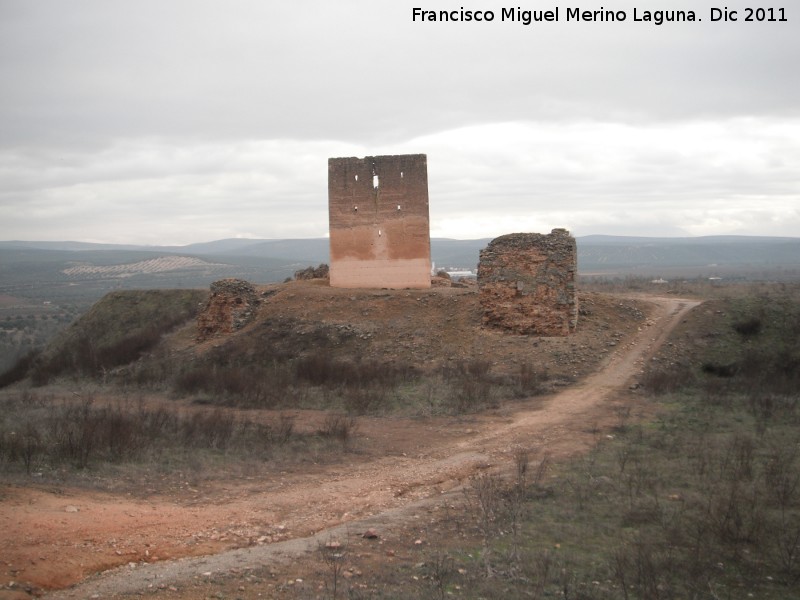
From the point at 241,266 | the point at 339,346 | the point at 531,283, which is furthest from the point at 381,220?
the point at 241,266

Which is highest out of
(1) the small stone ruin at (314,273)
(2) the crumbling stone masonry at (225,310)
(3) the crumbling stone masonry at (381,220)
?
(3) the crumbling stone masonry at (381,220)

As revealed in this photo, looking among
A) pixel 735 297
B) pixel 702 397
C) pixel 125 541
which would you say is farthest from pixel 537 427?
pixel 735 297

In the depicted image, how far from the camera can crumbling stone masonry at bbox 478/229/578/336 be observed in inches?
754

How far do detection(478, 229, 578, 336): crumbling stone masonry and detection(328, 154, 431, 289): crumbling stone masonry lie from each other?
3978mm

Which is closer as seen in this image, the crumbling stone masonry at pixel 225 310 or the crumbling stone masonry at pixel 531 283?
the crumbling stone masonry at pixel 531 283

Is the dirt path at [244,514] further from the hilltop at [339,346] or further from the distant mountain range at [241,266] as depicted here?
the distant mountain range at [241,266]

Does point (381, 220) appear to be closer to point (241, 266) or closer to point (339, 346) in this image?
point (339, 346)

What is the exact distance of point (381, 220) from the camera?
23.8 metres

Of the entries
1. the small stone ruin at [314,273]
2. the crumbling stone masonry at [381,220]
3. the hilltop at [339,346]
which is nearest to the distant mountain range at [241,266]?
the small stone ruin at [314,273]

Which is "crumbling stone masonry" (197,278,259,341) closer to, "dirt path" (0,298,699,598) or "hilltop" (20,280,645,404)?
"hilltop" (20,280,645,404)

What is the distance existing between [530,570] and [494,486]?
232cm

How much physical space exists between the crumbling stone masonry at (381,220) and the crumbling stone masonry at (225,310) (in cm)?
310

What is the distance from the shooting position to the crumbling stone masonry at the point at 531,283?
19.2 metres

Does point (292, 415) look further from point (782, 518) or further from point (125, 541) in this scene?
point (782, 518)
